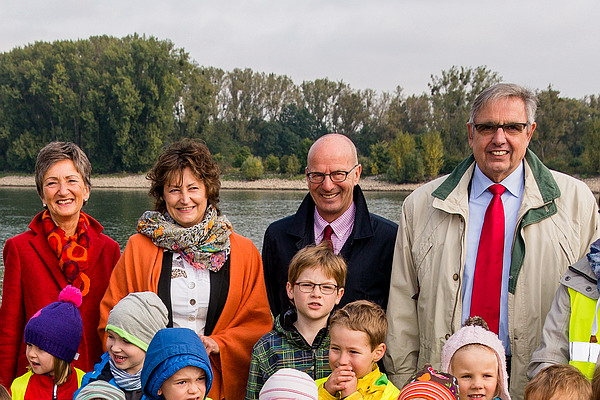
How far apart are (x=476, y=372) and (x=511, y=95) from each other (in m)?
1.33

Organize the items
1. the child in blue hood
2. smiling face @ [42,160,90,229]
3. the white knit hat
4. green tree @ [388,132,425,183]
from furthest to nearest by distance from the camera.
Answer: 1. green tree @ [388,132,425,183]
2. smiling face @ [42,160,90,229]
3. the child in blue hood
4. the white knit hat

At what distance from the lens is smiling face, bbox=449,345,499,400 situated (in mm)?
2584

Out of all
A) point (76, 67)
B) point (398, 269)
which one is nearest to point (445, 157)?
point (76, 67)

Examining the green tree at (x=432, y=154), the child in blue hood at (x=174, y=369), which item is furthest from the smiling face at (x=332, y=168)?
the green tree at (x=432, y=154)

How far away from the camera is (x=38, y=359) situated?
2.86m

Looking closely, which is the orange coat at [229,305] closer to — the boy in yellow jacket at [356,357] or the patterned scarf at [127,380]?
the patterned scarf at [127,380]

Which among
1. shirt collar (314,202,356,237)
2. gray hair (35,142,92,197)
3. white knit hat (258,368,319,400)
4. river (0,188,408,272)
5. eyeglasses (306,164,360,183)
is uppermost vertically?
gray hair (35,142,92,197)

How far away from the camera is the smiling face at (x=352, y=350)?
262 centimetres

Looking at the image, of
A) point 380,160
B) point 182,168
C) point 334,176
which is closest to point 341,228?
point 334,176

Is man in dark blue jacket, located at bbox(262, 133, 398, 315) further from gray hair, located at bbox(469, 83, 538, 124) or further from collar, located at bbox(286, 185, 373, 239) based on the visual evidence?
gray hair, located at bbox(469, 83, 538, 124)

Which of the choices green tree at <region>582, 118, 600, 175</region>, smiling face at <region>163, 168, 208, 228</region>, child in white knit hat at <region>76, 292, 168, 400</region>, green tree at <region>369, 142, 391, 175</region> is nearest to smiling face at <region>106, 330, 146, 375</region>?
child in white knit hat at <region>76, 292, 168, 400</region>

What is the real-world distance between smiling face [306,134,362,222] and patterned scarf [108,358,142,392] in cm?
129

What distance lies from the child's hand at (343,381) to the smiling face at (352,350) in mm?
36

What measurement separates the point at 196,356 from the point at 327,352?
746 mm
